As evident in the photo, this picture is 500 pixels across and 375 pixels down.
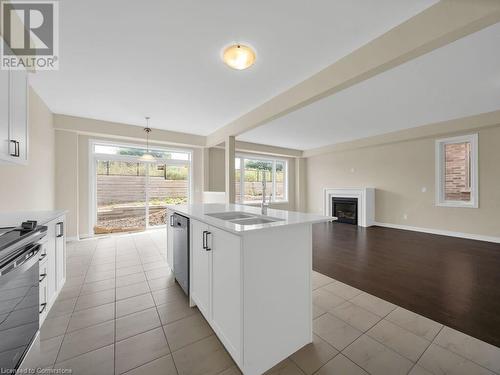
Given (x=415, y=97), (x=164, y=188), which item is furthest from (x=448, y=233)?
(x=164, y=188)

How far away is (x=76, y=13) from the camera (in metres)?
1.79

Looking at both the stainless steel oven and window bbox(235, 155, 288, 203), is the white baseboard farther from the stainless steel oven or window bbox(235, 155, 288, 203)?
the stainless steel oven

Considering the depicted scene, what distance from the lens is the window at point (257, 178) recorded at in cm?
736

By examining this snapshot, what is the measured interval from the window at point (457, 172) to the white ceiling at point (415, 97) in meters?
0.96

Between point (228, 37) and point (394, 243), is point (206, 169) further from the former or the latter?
point (394, 243)

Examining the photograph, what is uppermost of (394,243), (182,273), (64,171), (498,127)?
(498,127)

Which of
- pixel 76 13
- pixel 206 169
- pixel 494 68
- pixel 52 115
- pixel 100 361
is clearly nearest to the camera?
pixel 100 361

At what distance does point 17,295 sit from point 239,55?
8.38 ft

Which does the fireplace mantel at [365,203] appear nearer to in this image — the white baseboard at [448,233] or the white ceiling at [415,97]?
the white baseboard at [448,233]

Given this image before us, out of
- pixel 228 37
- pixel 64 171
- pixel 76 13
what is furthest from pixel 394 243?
pixel 64 171

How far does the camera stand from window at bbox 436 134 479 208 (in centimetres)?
460

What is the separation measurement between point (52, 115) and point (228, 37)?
4286mm

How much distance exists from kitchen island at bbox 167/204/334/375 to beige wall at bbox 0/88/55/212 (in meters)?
2.72

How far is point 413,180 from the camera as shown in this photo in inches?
218
